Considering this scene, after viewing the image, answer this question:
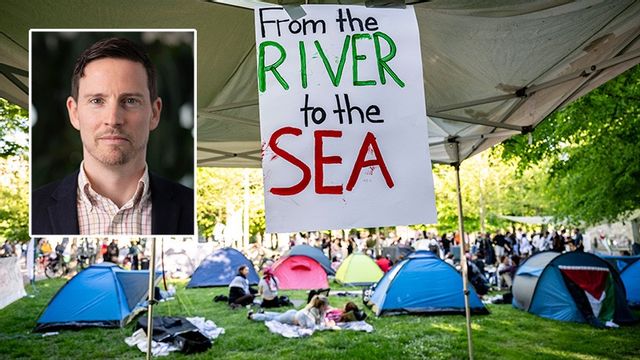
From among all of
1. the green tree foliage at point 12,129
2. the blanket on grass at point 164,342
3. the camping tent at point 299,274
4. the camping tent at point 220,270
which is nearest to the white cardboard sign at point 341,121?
the blanket on grass at point 164,342

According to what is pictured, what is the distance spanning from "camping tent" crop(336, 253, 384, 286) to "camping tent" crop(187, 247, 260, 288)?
8.74 ft

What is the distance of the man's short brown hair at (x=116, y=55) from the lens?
6.15 ft

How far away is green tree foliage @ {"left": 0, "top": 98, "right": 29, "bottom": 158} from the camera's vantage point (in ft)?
33.2

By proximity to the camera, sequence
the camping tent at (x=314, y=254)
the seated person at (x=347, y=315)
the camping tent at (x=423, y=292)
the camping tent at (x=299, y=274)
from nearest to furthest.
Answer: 1. the seated person at (x=347, y=315)
2. the camping tent at (x=423, y=292)
3. the camping tent at (x=299, y=274)
4. the camping tent at (x=314, y=254)

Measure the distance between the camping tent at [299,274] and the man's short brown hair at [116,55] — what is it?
11696 mm

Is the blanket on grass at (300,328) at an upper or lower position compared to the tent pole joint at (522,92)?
lower

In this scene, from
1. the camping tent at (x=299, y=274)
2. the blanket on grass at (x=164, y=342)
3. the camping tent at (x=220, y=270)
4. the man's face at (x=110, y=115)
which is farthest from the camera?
the camping tent at (x=220, y=270)

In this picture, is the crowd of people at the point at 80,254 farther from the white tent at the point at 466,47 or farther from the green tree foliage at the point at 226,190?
the white tent at the point at 466,47

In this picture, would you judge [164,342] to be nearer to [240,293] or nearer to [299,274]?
[240,293]

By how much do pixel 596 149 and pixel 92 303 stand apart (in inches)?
419

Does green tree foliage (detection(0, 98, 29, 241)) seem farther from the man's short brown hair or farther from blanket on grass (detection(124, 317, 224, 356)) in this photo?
the man's short brown hair

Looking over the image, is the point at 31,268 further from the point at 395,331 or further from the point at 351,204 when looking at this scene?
the point at 351,204

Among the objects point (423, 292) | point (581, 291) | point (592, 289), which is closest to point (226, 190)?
point (423, 292)

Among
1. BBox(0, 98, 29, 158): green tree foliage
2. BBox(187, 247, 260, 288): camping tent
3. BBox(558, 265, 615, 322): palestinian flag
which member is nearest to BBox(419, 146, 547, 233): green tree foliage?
BBox(187, 247, 260, 288): camping tent
